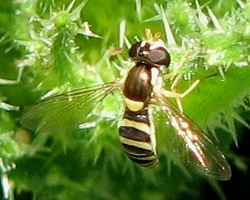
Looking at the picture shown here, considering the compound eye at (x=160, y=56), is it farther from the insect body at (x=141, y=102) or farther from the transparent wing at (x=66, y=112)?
the transparent wing at (x=66, y=112)

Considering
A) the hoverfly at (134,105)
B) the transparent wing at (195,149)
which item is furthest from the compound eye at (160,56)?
the transparent wing at (195,149)

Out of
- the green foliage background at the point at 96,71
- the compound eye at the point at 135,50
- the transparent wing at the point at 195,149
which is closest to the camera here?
the transparent wing at the point at 195,149

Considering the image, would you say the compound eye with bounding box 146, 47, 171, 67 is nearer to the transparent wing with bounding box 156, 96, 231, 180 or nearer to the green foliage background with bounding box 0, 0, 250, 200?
the green foliage background with bounding box 0, 0, 250, 200

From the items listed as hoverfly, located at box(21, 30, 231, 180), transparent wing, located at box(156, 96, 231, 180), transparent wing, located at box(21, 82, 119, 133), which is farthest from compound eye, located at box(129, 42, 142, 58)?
transparent wing, located at box(156, 96, 231, 180)

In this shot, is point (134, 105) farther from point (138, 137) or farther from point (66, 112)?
point (66, 112)

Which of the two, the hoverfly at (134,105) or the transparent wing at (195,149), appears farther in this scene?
the hoverfly at (134,105)

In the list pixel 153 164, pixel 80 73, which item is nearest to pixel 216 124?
pixel 153 164

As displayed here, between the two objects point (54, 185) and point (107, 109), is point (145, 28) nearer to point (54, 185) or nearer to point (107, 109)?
point (107, 109)
